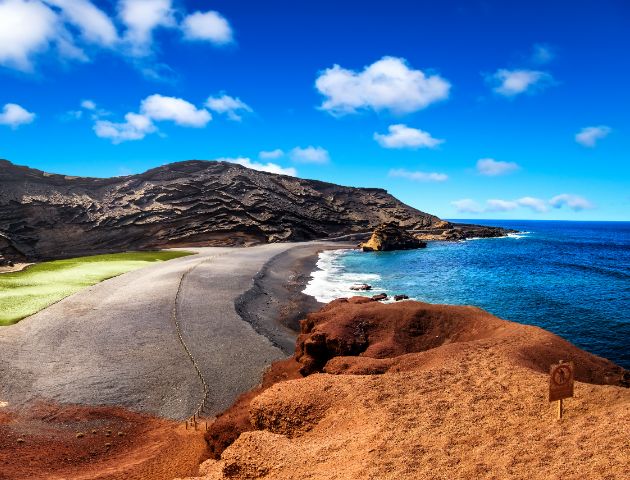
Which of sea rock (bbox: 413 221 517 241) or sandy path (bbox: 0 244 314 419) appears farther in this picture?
sea rock (bbox: 413 221 517 241)

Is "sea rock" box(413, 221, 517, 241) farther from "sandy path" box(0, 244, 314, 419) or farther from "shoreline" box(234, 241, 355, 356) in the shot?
"sandy path" box(0, 244, 314, 419)

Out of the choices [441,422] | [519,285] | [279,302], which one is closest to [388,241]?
[519,285]

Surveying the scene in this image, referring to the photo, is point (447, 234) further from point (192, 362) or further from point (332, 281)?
point (192, 362)

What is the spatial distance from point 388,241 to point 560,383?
6420cm

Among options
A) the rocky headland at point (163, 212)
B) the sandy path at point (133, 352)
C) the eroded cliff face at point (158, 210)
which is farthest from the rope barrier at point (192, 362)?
the eroded cliff face at point (158, 210)

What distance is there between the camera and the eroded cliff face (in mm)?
66750

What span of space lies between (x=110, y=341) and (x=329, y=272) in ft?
97.4

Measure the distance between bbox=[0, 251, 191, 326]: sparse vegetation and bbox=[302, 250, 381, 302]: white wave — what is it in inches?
738

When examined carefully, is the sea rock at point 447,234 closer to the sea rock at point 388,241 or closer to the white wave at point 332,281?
the sea rock at point 388,241

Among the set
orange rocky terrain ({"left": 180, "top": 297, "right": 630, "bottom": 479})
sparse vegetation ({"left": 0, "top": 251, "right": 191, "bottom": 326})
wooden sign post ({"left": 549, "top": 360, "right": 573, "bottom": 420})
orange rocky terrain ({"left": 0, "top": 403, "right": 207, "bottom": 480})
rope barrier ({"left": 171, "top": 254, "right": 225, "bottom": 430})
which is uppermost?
wooden sign post ({"left": 549, "top": 360, "right": 573, "bottom": 420})

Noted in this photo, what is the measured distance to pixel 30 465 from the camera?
10781 millimetres

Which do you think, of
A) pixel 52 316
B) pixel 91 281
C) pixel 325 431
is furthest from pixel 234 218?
pixel 325 431

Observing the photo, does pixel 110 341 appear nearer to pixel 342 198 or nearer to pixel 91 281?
pixel 91 281

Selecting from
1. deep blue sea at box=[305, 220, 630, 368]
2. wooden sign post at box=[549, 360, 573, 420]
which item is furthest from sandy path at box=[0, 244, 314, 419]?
deep blue sea at box=[305, 220, 630, 368]
